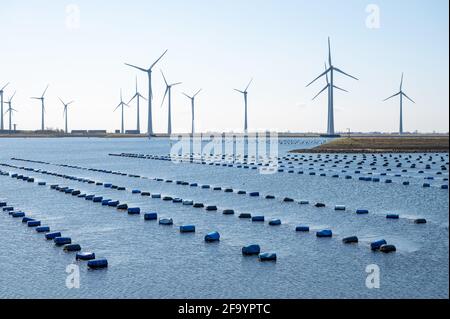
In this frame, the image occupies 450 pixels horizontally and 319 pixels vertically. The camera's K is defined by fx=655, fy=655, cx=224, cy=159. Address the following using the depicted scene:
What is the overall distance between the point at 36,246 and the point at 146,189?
30.7 meters

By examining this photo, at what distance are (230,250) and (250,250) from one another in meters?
1.30

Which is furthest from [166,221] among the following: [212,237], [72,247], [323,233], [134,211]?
[323,233]

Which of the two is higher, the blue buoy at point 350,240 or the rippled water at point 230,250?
the blue buoy at point 350,240

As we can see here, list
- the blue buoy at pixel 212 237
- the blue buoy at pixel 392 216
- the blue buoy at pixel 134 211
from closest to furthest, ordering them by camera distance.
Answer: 1. the blue buoy at pixel 212 237
2. the blue buoy at pixel 392 216
3. the blue buoy at pixel 134 211

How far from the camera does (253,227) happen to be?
37875mm

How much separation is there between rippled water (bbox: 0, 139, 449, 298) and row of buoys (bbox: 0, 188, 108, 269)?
46 centimetres

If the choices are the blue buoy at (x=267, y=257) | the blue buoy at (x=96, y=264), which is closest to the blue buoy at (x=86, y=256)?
the blue buoy at (x=96, y=264)

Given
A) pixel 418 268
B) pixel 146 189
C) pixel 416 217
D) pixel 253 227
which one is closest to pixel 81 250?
pixel 253 227

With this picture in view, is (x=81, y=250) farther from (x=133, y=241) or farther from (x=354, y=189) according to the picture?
(x=354, y=189)

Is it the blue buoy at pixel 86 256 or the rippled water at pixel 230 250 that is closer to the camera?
the rippled water at pixel 230 250

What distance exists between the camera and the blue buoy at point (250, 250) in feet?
98.6

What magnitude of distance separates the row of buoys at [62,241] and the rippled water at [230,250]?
46 centimetres

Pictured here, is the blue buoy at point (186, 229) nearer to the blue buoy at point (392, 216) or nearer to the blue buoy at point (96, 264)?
the blue buoy at point (96, 264)
